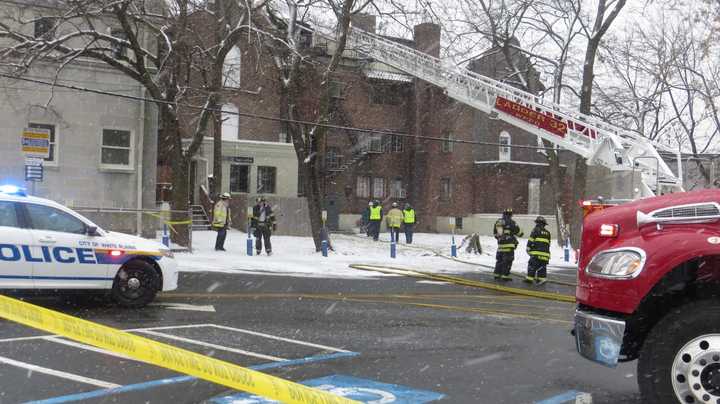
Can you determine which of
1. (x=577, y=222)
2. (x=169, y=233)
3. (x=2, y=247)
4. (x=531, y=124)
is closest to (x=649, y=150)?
(x=531, y=124)

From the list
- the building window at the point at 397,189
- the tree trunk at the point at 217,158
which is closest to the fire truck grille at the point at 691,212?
the tree trunk at the point at 217,158

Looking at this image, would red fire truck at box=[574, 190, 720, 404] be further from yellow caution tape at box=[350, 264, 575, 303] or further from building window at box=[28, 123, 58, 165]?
building window at box=[28, 123, 58, 165]

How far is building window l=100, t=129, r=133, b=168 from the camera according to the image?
24.0m

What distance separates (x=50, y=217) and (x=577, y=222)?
21970 millimetres

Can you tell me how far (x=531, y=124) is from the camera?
20859mm

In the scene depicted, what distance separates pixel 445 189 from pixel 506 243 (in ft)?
84.5

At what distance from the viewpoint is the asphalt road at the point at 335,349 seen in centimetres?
609

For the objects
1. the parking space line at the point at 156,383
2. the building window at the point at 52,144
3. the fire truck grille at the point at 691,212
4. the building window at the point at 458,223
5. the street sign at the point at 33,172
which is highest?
the building window at the point at 52,144

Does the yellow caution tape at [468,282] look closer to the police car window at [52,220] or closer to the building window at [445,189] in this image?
the police car window at [52,220]

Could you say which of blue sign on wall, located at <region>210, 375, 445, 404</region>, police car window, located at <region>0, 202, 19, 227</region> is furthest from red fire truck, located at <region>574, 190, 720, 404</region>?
police car window, located at <region>0, 202, 19, 227</region>

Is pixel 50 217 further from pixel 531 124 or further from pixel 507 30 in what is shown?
pixel 507 30

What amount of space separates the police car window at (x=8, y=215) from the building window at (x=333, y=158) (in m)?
30.6

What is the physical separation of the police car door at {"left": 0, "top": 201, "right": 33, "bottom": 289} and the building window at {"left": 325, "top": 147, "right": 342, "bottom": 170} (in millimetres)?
30647

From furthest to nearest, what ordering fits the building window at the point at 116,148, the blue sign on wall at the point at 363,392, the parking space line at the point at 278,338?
the building window at the point at 116,148 < the parking space line at the point at 278,338 < the blue sign on wall at the point at 363,392
